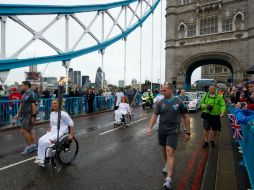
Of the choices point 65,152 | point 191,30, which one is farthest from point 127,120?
point 191,30

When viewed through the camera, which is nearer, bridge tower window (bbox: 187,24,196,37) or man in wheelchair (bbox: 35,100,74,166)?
man in wheelchair (bbox: 35,100,74,166)

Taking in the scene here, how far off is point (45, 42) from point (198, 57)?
2862 centimetres

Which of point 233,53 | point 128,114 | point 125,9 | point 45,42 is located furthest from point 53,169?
point 233,53

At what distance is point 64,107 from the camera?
1775 centimetres

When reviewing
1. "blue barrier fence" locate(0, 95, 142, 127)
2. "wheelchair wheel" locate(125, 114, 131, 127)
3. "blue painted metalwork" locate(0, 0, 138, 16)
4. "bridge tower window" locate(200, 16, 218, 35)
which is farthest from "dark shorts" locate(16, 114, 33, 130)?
"bridge tower window" locate(200, 16, 218, 35)

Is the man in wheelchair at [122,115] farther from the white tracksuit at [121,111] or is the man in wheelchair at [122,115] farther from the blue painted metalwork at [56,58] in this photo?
the blue painted metalwork at [56,58]

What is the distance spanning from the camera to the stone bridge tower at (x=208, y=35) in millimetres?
38281

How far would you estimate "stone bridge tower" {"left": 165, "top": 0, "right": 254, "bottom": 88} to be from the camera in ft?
126

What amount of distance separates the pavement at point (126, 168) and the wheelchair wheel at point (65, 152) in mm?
146

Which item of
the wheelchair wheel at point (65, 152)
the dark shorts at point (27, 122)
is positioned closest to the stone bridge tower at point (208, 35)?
the dark shorts at point (27, 122)

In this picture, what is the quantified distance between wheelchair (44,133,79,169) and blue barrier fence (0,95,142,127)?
723 centimetres

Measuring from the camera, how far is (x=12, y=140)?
9.82 m

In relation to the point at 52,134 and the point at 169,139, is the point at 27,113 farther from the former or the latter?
the point at 169,139

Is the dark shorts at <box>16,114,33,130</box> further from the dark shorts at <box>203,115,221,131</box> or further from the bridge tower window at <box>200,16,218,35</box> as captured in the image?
the bridge tower window at <box>200,16,218,35</box>
